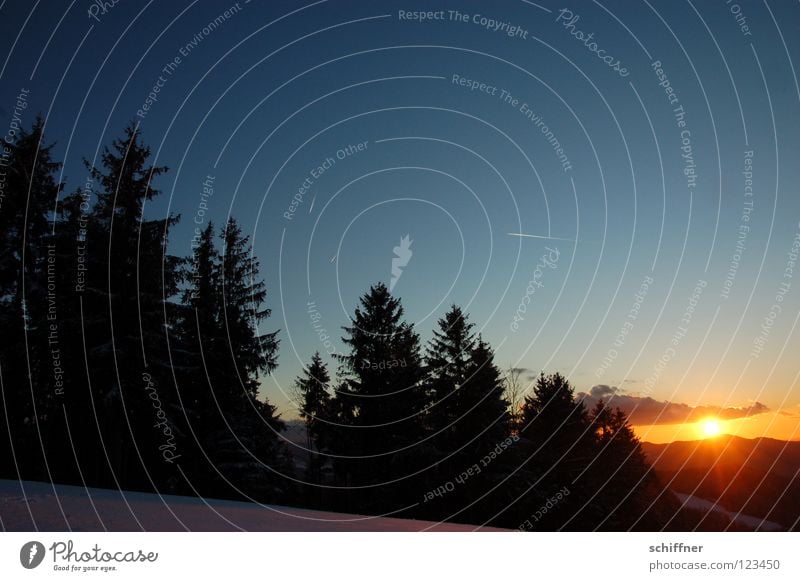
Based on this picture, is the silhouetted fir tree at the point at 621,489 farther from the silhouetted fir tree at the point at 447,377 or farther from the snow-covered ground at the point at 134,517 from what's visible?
the snow-covered ground at the point at 134,517

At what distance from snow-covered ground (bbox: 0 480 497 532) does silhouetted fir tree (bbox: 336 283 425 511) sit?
16.4m

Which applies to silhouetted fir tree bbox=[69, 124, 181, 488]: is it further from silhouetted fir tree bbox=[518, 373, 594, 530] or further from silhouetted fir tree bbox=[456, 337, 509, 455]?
silhouetted fir tree bbox=[518, 373, 594, 530]

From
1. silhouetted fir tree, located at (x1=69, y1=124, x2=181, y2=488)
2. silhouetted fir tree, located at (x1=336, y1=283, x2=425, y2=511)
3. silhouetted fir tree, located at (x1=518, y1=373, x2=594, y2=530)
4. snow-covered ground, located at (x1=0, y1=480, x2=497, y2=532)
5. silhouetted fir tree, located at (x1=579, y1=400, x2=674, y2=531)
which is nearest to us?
snow-covered ground, located at (x1=0, y1=480, x2=497, y2=532)

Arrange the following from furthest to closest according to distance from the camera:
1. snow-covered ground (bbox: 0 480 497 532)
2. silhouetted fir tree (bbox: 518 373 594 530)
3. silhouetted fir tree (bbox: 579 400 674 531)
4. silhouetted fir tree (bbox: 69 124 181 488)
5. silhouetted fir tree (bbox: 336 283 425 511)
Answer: silhouetted fir tree (bbox: 579 400 674 531), silhouetted fir tree (bbox: 518 373 594 530), silhouetted fir tree (bbox: 336 283 425 511), silhouetted fir tree (bbox: 69 124 181 488), snow-covered ground (bbox: 0 480 497 532)

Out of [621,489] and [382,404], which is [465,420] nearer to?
[382,404]

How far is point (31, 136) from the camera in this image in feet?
84.5

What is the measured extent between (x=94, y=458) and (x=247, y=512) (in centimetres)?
1660

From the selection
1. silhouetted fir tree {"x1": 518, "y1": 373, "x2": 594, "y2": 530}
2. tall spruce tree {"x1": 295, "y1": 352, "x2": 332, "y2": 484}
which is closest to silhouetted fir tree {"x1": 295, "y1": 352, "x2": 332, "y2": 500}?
tall spruce tree {"x1": 295, "y1": 352, "x2": 332, "y2": 484}

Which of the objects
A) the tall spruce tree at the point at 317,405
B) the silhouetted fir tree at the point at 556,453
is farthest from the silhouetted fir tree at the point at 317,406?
the silhouetted fir tree at the point at 556,453

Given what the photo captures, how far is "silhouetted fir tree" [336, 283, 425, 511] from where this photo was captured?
30594 mm

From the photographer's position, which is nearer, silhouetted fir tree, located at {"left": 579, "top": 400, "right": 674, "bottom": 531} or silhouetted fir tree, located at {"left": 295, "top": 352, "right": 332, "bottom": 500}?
silhouetted fir tree, located at {"left": 295, "top": 352, "right": 332, "bottom": 500}

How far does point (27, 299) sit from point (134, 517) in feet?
61.1

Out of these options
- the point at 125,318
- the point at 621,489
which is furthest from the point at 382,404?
the point at 621,489

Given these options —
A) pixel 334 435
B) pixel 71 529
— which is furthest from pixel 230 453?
pixel 71 529
